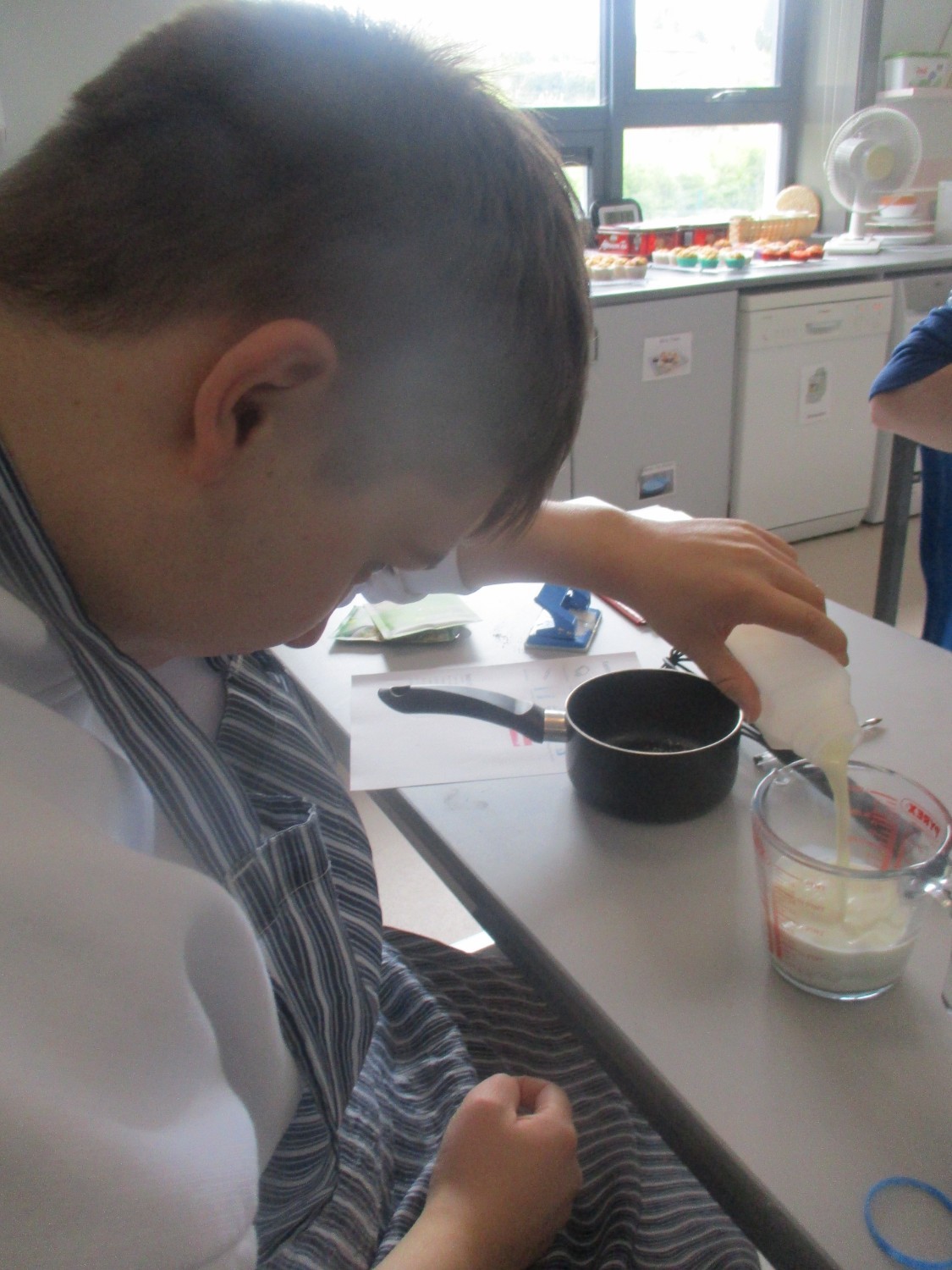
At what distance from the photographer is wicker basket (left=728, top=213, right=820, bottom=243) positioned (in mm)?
3053

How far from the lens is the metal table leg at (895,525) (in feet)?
4.48

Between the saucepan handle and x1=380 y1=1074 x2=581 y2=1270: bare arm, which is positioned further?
the saucepan handle

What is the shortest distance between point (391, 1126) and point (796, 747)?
36cm

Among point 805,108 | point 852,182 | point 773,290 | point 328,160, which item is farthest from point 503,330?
point 805,108

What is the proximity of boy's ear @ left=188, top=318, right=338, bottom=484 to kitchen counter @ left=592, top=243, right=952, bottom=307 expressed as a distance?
217 cm

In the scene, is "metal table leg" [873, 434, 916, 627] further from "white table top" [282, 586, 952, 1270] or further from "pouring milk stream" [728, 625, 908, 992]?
"pouring milk stream" [728, 625, 908, 992]

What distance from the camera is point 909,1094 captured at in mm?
435

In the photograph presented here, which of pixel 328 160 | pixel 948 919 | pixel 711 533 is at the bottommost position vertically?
pixel 948 919

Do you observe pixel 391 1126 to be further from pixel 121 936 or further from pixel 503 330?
pixel 503 330

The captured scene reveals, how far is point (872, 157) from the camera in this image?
2.73 meters

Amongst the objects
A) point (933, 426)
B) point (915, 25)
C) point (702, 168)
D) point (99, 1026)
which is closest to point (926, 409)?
point (933, 426)

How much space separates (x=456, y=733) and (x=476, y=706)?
5 centimetres

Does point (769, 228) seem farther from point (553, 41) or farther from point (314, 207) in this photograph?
point (314, 207)

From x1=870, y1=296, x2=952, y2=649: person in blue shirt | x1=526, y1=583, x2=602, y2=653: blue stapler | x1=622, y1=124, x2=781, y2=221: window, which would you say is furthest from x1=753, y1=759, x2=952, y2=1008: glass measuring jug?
x1=622, y1=124, x2=781, y2=221: window
